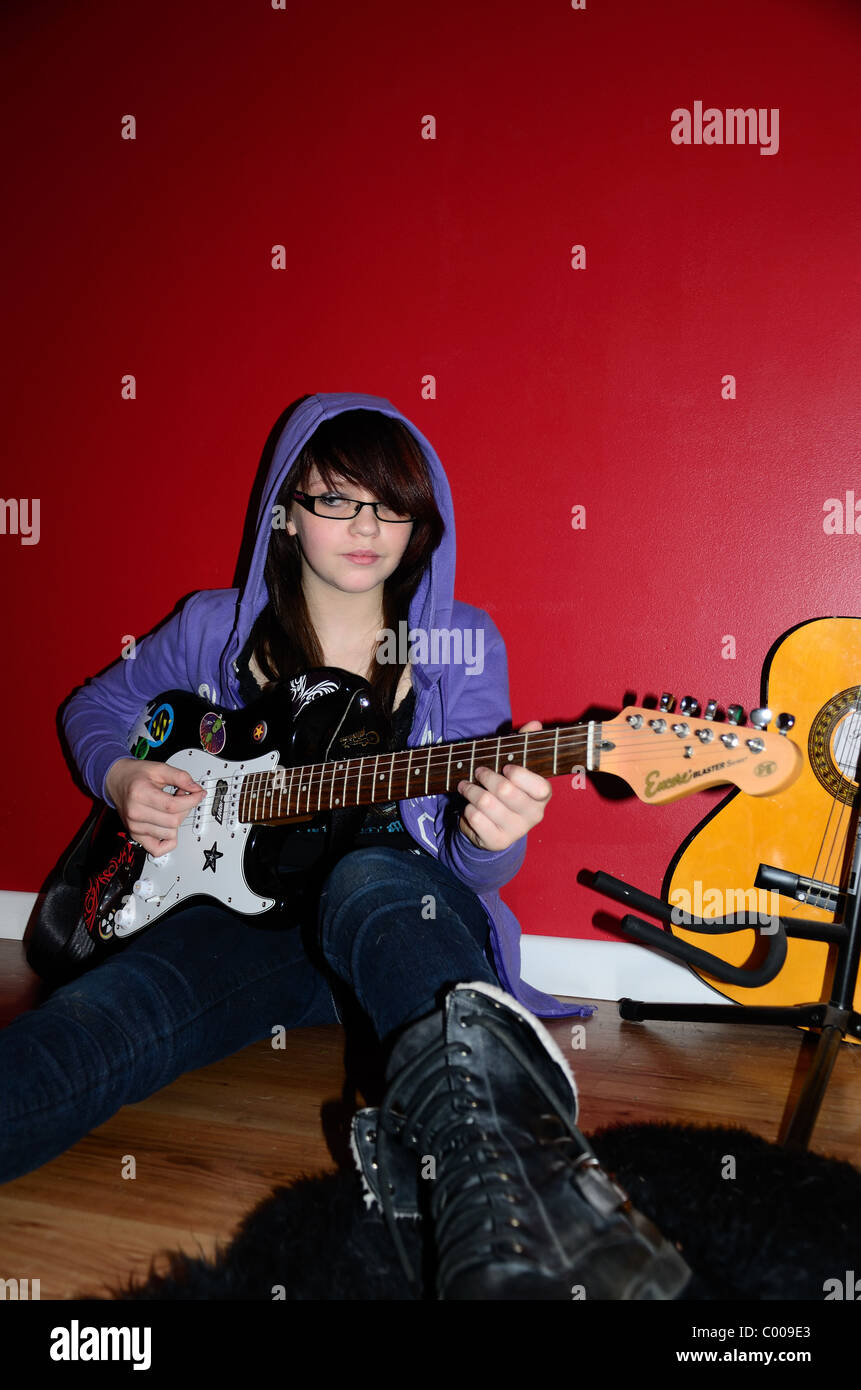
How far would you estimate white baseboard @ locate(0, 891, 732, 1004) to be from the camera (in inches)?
67.0

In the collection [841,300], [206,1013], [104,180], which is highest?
[104,180]

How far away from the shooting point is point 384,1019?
2.91ft

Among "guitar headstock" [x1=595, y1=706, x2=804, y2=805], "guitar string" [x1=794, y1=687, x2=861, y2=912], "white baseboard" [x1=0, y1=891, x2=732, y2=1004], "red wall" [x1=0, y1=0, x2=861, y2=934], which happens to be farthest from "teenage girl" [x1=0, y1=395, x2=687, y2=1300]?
"guitar string" [x1=794, y1=687, x2=861, y2=912]

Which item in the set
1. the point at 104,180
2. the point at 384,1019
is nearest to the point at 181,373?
the point at 104,180

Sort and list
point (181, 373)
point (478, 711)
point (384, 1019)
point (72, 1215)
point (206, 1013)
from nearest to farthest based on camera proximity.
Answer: point (384, 1019) < point (72, 1215) < point (206, 1013) < point (478, 711) < point (181, 373)

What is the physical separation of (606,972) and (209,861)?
2.77 ft

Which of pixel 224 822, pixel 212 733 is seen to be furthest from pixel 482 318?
pixel 224 822

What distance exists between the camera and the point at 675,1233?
893 mm

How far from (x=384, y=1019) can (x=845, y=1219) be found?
20.1 inches

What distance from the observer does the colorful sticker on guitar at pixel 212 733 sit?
4.46 feet

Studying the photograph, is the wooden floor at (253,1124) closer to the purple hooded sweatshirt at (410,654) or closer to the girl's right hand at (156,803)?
the purple hooded sweatshirt at (410,654)
